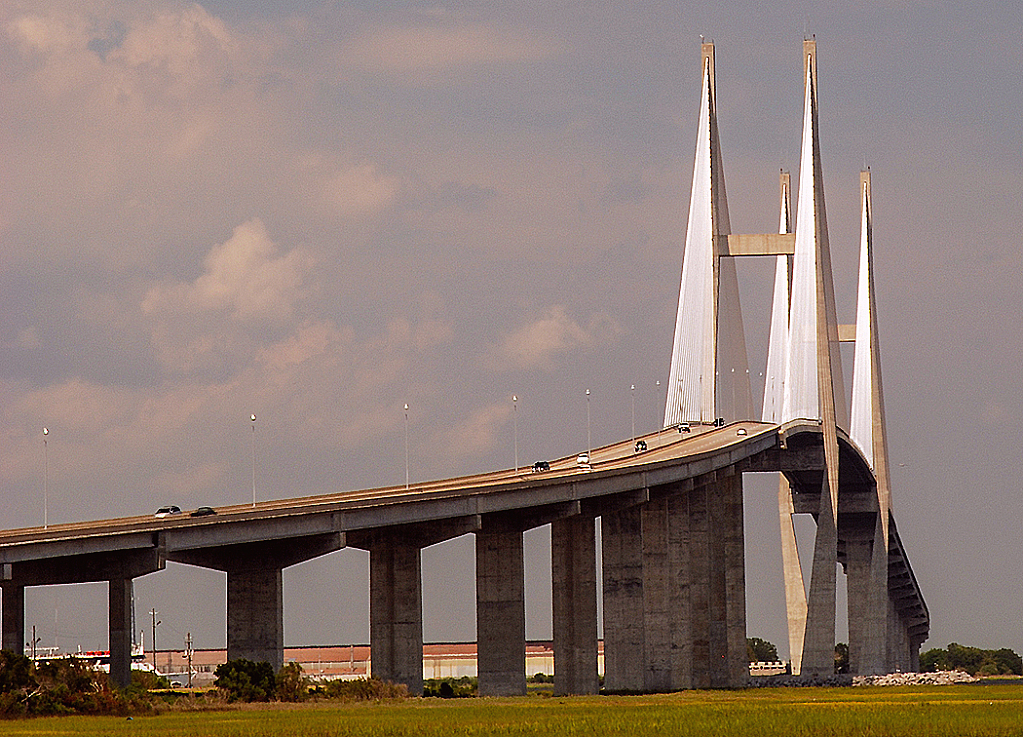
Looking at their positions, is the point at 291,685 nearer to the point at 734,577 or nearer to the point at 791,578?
the point at 734,577

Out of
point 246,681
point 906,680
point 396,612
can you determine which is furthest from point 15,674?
point 906,680

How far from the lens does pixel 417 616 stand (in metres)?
84.3

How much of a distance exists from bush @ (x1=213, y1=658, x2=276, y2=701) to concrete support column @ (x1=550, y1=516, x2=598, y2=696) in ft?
86.9

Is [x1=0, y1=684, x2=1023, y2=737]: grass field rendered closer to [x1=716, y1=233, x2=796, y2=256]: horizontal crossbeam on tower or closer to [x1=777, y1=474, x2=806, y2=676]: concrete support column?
[x1=716, y1=233, x2=796, y2=256]: horizontal crossbeam on tower

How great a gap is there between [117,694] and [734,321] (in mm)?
60713

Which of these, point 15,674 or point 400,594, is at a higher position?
point 400,594

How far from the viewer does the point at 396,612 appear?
84062 mm

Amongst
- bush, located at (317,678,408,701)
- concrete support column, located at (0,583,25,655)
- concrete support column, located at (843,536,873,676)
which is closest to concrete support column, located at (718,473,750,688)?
concrete support column, located at (843,536,873,676)

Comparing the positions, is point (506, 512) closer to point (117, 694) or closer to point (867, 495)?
point (117, 694)

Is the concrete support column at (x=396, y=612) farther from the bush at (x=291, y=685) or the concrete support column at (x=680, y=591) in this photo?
the concrete support column at (x=680, y=591)

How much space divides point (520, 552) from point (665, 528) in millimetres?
14513

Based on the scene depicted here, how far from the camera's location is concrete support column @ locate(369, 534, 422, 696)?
8369 centimetres

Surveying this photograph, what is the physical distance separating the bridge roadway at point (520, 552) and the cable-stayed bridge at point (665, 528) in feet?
0.32

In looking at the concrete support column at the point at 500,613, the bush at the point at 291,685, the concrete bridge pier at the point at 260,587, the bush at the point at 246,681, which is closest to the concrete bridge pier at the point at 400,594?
the concrete support column at the point at 500,613
